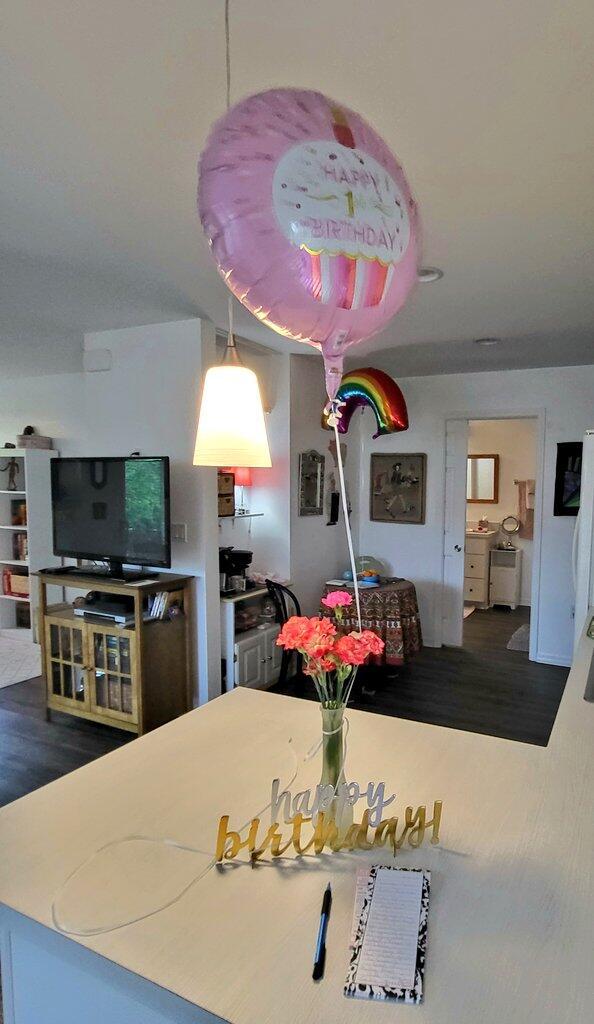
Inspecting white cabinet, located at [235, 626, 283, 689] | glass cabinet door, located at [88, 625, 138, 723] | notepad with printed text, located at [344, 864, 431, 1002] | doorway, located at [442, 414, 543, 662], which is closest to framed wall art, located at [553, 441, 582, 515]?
doorway, located at [442, 414, 543, 662]

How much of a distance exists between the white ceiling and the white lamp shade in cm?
63

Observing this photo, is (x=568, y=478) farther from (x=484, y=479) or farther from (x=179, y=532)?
(x=179, y=532)

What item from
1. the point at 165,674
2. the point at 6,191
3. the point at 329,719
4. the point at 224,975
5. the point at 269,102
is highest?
the point at 6,191

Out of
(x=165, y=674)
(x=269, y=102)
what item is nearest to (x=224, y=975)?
(x=269, y=102)

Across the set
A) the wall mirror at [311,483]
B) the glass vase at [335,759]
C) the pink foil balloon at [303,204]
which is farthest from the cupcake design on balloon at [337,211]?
the wall mirror at [311,483]

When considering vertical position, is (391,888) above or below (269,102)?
below

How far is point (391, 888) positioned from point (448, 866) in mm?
138

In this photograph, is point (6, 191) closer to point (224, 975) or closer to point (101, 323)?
point (101, 323)

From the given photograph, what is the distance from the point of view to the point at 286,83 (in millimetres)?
1324

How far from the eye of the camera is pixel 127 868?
42.3 inches

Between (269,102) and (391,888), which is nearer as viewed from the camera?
(269,102)

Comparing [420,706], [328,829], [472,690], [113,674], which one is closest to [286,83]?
[328,829]

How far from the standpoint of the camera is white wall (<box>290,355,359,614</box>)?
4.30 meters

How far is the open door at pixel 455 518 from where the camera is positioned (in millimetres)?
4891
